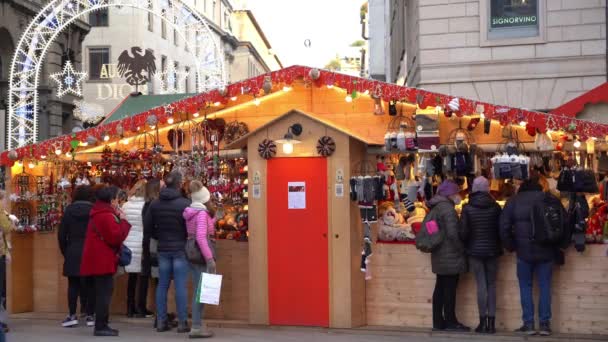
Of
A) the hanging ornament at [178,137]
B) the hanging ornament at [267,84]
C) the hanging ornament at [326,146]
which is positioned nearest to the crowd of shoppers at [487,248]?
the hanging ornament at [326,146]

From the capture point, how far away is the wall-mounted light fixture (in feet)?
35.9

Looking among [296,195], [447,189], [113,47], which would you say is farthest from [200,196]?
[113,47]

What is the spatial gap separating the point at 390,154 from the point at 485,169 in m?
1.19

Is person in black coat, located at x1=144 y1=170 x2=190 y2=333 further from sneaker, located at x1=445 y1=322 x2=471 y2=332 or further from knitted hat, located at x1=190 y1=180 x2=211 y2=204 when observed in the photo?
sneaker, located at x1=445 y1=322 x2=471 y2=332

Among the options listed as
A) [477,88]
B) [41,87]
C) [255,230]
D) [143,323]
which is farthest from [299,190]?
[41,87]

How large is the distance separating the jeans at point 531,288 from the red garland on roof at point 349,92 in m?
1.57

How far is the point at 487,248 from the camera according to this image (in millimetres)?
10258

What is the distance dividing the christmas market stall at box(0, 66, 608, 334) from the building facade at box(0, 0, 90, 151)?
1687cm

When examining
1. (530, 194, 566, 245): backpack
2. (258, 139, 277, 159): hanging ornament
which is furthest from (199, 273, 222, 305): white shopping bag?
(530, 194, 566, 245): backpack

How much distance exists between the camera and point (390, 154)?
449 inches

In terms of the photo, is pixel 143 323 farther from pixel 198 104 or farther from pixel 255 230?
pixel 198 104

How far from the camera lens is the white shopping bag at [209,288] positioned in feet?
32.6

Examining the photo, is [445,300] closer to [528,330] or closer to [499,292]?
[499,292]

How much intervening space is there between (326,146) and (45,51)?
48.3 ft
